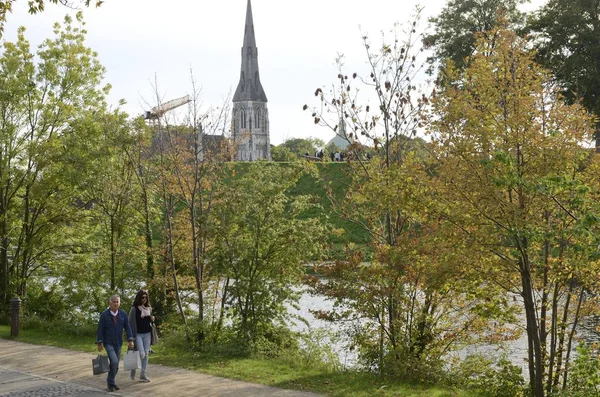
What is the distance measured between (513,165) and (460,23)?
135 ft

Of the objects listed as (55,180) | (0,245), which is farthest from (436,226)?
(0,245)

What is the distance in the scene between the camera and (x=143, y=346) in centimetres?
1397

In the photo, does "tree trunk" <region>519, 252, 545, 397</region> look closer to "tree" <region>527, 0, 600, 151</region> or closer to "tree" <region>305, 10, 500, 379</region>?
"tree" <region>305, 10, 500, 379</region>

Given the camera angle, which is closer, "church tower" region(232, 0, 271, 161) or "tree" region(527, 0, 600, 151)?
"tree" region(527, 0, 600, 151)

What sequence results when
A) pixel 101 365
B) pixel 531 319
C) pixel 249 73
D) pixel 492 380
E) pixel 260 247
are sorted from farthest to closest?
pixel 249 73
pixel 260 247
pixel 492 380
pixel 101 365
pixel 531 319

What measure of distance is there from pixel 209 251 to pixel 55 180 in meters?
7.54

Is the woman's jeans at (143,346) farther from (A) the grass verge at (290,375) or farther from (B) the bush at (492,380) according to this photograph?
(B) the bush at (492,380)

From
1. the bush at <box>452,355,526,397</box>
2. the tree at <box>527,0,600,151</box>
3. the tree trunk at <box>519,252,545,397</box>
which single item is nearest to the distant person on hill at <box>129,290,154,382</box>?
the bush at <box>452,355,526,397</box>

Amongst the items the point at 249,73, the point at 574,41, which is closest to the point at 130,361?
the point at 574,41

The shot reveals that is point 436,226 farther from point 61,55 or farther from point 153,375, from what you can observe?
point 61,55

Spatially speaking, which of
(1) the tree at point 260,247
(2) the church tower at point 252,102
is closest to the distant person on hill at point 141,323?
(1) the tree at point 260,247

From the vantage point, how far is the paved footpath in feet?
40.9

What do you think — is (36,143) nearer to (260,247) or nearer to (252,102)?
(260,247)

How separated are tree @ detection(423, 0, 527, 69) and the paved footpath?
3821 cm
